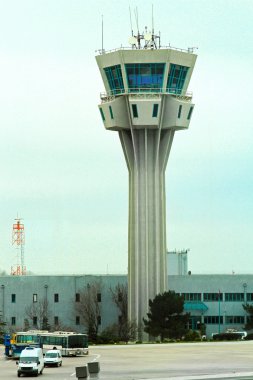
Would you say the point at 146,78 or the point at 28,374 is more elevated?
the point at 146,78

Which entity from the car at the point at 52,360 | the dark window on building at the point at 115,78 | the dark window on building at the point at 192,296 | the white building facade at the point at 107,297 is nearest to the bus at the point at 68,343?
the car at the point at 52,360

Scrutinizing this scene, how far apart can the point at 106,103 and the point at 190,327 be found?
33302mm

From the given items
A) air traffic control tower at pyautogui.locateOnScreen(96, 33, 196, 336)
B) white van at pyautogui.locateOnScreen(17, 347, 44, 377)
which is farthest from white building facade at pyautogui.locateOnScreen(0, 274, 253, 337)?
white van at pyautogui.locateOnScreen(17, 347, 44, 377)

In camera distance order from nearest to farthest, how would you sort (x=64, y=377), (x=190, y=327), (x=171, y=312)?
(x=64, y=377) < (x=171, y=312) < (x=190, y=327)

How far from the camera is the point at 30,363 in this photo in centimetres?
6488

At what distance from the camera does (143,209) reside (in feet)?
410

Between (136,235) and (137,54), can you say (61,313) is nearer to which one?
(136,235)

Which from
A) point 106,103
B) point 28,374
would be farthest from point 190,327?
point 28,374

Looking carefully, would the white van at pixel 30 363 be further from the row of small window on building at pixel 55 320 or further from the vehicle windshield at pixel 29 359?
the row of small window on building at pixel 55 320

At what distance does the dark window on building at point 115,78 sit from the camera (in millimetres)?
124562

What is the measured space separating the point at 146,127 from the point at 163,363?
171 ft

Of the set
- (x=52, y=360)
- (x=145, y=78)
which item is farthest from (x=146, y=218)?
(x=52, y=360)

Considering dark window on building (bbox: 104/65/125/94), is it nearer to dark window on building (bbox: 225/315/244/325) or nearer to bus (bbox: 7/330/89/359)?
dark window on building (bbox: 225/315/244/325)

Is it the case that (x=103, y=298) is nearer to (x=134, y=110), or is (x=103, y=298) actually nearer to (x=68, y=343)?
(x=134, y=110)
